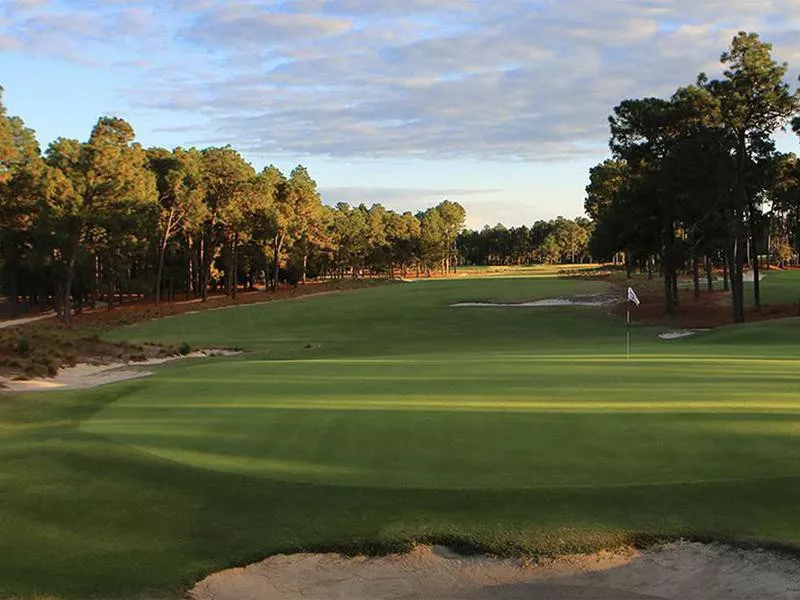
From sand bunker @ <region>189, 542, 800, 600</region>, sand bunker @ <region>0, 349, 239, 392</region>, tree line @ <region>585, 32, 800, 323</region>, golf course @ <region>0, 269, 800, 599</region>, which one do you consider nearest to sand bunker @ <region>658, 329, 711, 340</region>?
tree line @ <region>585, 32, 800, 323</region>

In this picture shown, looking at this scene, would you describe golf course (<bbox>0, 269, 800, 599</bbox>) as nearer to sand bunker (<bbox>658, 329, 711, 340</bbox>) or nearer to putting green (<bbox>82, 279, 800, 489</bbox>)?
putting green (<bbox>82, 279, 800, 489</bbox>)

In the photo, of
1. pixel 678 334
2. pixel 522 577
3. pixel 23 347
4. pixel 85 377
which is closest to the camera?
pixel 522 577

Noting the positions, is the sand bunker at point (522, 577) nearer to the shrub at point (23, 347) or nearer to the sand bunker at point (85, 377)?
the sand bunker at point (85, 377)

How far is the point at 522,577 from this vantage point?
564 cm

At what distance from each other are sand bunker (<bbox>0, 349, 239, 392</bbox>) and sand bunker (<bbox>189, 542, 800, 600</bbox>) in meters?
13.3

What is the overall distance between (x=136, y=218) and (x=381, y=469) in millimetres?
53731

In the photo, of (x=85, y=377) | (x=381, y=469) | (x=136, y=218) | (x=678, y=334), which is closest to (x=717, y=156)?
(x=678, y=334)

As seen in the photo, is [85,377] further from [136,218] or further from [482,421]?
[136,218]

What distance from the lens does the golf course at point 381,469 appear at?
241 inches

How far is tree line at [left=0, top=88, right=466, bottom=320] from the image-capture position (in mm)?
55062

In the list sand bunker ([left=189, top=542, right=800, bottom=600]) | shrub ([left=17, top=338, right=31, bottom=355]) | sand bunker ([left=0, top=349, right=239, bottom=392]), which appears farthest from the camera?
shrub ([left=17, top=338, right=31, bottom=355])

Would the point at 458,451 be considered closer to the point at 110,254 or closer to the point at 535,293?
the point at 535,293

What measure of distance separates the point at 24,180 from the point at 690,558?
60485 mm

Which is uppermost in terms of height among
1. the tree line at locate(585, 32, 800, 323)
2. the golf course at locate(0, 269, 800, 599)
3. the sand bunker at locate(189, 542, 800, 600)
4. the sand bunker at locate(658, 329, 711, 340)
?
the tree line at locate(585, 32, 800, 323)
